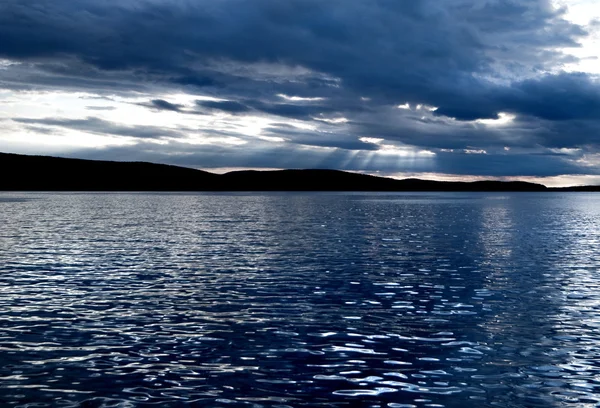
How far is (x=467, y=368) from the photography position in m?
19.3

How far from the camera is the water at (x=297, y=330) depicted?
17062mm

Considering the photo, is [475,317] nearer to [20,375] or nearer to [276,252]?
A: [20,375]

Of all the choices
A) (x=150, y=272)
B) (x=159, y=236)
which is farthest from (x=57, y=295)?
(x=159, y=236)

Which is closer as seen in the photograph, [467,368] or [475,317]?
[467,368]

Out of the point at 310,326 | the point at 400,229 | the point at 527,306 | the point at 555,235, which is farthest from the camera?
the point at 400,229

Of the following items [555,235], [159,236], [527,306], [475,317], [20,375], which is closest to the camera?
[20,375]

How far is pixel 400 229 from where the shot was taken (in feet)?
282

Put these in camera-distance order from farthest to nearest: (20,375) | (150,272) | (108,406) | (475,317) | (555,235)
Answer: (555,235), (150,272), (475,317), (20,375), (108,406)

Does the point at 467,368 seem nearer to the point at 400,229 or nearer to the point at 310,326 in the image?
the point at 310,326

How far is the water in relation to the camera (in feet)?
56.0

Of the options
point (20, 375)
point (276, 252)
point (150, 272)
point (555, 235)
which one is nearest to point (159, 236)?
point (276, 252)

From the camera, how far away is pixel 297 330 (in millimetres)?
24422

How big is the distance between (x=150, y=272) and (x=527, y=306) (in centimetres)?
2322

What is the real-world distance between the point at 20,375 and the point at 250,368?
663 cm
